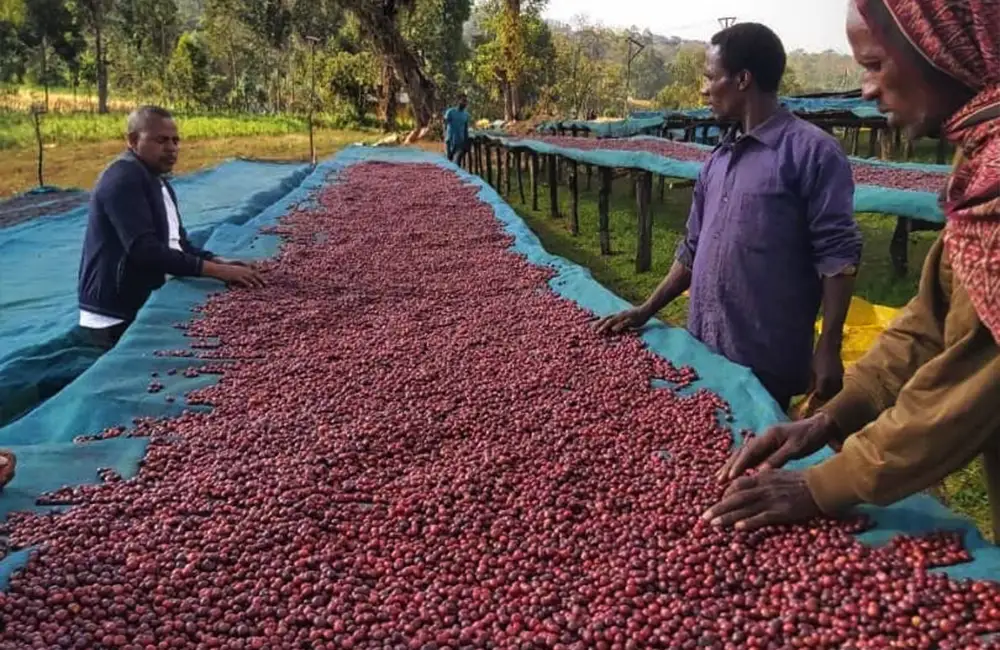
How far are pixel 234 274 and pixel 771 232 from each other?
3.07 m

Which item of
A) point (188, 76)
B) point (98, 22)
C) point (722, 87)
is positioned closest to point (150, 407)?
point (722, 87)

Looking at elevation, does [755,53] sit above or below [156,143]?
above

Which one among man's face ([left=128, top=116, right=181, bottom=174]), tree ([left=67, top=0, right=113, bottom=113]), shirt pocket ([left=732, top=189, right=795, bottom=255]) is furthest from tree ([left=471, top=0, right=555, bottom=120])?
shirt pocket ([left=732, top=189, right=795, bottom=255])

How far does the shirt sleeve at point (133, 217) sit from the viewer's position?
4027 mm

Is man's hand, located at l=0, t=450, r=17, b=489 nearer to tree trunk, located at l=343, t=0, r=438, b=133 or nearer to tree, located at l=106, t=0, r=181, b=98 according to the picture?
tree trunk, located at l=343, t=0, r=438, b=133

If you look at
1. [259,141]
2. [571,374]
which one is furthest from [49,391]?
[259,141]

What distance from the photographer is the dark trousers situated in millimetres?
3996

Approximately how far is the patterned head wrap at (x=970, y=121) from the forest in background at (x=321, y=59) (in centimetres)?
2590

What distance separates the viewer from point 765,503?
1722 millimetres

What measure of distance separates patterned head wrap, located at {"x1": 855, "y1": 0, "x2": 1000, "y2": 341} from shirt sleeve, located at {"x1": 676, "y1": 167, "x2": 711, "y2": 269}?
1.77 metres

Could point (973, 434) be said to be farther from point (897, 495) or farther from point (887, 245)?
point (887, 245)

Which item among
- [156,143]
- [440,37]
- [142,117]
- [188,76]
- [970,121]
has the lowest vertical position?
[970,121]

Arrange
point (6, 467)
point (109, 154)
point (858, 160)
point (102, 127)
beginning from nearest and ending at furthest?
point (6, 467) < point (858, 160) < point (109, 154) < point (102, 127)

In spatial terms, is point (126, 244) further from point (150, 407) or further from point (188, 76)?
point (188, 76)
